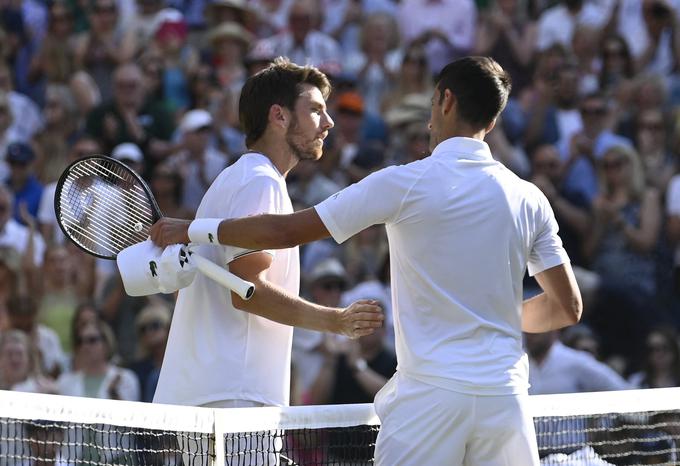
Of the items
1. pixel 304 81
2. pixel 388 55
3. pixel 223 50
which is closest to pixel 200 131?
pixel 223 50

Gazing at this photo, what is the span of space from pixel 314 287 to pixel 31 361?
6.82ft

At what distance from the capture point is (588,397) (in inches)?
195

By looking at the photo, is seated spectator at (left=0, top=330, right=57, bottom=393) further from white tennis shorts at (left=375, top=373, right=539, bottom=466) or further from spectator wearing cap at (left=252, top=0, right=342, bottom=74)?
white tennis shorts at (left=375, top=373, right=539, bottom=466)

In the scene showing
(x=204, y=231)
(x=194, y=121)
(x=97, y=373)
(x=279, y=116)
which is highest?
(x=194, y=121)

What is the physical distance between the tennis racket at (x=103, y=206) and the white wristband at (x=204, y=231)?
44cm

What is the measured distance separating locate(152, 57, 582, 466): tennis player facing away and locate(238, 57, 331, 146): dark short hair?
71 centimetres

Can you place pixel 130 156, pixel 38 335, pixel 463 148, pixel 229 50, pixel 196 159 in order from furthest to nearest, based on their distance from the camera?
pixel 229 50, pixel 196 159, pixel 130 156, pixel 38 335, pixel 463 148

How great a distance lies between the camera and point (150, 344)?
9.38 meters

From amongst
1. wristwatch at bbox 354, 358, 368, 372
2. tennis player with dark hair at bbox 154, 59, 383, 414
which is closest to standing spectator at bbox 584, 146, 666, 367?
wristwatch at bbox 354, 358, 368, 372

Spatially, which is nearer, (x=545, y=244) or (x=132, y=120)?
(x=545, y=244)

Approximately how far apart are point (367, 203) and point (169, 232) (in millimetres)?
789

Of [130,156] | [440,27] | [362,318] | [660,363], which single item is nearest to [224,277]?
[362,318]

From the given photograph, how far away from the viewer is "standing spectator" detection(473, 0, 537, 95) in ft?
36.7

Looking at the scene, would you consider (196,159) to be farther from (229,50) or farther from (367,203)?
(367,203)
